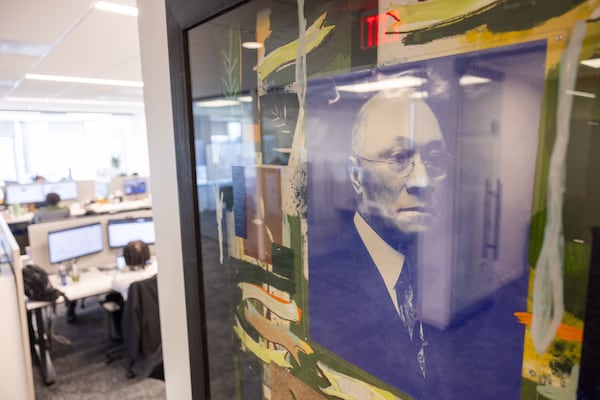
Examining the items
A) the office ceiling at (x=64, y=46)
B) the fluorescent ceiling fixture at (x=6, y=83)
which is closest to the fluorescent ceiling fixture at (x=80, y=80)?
the office ceiling at (x=64, y=46)

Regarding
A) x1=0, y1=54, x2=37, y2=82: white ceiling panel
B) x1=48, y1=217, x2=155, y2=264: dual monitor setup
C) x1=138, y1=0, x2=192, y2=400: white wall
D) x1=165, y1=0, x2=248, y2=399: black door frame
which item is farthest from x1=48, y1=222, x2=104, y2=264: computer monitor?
x1=165, y1=0, x2=248, y2=399: black door frame

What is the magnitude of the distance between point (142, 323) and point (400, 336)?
280cm

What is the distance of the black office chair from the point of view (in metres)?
2.85

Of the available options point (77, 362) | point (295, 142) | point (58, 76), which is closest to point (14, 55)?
point (58, 76)

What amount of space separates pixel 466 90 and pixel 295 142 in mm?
317

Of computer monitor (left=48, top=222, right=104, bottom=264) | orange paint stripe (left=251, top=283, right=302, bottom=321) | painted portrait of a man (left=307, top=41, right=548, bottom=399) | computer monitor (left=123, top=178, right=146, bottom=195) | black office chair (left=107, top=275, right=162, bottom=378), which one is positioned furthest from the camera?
computer monitor (left=123, top=178, right=146, bottom=195)

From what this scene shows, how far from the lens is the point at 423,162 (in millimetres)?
514

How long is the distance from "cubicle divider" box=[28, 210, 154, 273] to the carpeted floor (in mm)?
692

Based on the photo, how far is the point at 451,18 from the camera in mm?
466

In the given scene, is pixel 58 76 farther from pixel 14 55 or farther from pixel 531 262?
pixel 531 262

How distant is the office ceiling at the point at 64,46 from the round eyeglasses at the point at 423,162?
2347 millimetres

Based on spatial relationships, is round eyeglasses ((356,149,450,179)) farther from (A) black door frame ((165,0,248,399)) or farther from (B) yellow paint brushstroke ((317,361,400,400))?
(A) black door frame ((165,0,248,399))

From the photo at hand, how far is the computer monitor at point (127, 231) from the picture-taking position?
3723mm

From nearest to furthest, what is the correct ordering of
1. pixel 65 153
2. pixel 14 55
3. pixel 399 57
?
pixel 399 57 < pixel 14 55 < pixel 65 153
